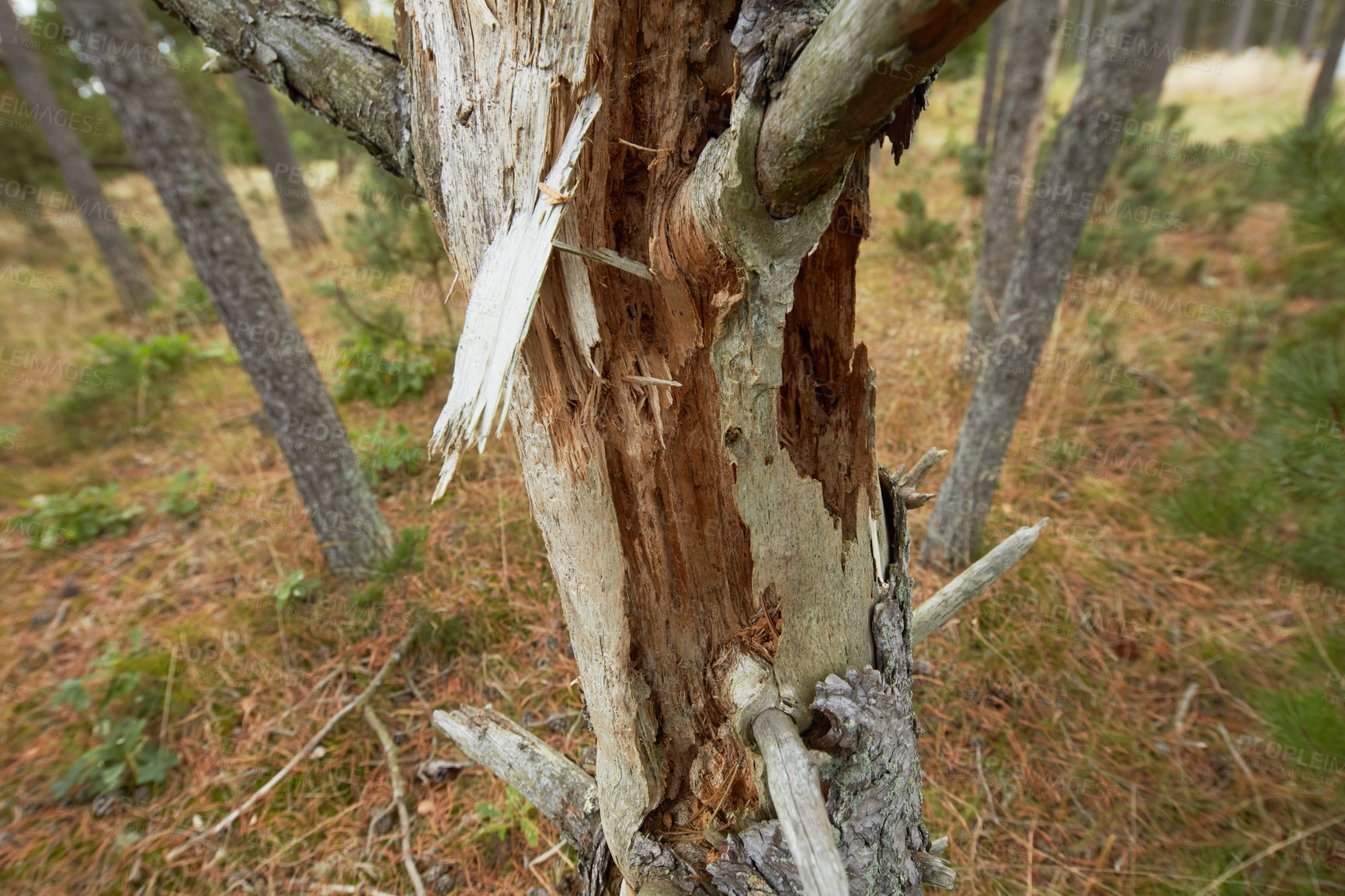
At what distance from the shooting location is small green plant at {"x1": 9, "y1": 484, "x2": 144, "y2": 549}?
416 cm

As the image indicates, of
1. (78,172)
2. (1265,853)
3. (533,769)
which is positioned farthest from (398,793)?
(78,172)

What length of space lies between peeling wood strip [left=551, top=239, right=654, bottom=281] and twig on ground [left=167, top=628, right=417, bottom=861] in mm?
2645

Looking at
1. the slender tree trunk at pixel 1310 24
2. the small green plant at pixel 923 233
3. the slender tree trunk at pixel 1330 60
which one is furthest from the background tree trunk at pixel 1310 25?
the small green plant at pixel 923 233

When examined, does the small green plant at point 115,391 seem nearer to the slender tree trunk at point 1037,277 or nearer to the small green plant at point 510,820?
the small green plant at point 510,820

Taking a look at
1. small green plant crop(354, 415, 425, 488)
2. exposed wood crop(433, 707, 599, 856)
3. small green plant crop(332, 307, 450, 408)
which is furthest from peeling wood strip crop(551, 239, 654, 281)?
small green plant crop(332, 307, 450, 408)

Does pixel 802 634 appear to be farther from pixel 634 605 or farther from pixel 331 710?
pixel 331 710

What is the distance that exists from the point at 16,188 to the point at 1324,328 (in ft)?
53.4

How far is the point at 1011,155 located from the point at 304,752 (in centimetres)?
565

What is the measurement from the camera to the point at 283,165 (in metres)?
7.88

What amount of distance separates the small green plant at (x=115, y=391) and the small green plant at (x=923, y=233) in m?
7.46

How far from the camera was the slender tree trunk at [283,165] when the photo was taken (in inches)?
316

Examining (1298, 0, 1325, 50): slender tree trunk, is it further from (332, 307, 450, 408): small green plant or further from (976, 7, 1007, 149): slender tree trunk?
(332, 307, 450, 408): small green plant

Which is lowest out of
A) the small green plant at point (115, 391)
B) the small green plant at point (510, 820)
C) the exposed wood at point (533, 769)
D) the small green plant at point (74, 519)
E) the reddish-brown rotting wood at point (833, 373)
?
the small green plant at point (510, 820)

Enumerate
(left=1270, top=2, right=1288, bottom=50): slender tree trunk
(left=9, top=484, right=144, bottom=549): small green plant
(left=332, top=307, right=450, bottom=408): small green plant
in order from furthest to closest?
(left=1270, top=2, right=1288, bottom=50): slender tree trunk < (left=332, top=307, right=450, bottom=408): small green plant < (left=9, top=484, right=144, bottom=549): small green plant
